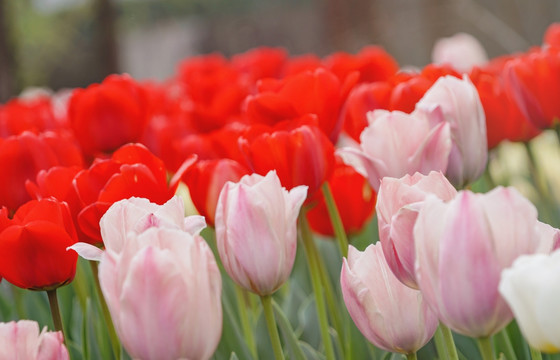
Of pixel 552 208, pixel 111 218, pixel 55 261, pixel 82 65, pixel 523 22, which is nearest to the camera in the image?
pixel 111 218

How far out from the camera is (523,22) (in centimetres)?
485

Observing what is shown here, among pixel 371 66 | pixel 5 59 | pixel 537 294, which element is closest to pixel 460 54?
pixel 371 66

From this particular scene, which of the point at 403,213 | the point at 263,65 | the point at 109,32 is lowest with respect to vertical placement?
the point at 109,32

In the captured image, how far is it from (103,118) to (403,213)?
29.3 inches

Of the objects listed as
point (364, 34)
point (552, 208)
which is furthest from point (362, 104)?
point (364, 34)

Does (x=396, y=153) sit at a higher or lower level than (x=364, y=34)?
higher

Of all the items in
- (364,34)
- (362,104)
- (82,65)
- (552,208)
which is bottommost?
(82,65)

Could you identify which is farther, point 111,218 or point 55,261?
point 55,261

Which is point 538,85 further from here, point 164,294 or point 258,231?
point 164,294

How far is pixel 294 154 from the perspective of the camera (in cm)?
76

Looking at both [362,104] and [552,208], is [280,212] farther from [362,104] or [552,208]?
[552,208]

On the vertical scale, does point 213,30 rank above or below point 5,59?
below

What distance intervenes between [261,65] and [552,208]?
31.8 inches

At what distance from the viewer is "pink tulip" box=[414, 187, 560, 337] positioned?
467 mm
